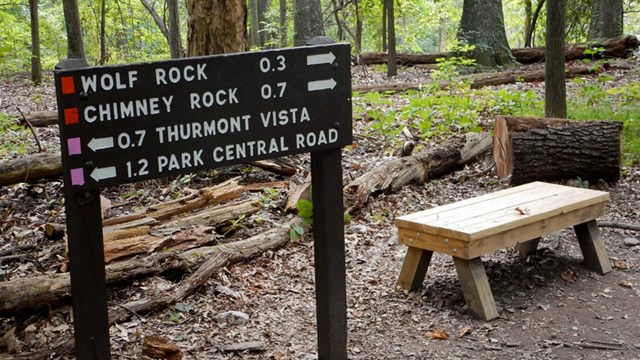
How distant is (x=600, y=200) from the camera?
18.3 feet

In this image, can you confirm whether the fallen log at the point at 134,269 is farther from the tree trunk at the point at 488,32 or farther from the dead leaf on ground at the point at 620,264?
the tree trunk at the point at 488,32

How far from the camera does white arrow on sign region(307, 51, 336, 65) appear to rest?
343 cm

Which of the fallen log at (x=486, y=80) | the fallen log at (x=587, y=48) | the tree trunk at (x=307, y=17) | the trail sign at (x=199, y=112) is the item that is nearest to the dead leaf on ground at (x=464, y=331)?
the trail sign at (x=199, y=112)

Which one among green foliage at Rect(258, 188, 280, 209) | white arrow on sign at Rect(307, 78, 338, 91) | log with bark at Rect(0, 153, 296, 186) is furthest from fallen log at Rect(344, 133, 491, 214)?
white arrow on sign at Rect(307, 78, 338, 91)

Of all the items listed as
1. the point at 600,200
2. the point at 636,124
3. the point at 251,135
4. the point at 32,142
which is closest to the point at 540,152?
the point at 600,200

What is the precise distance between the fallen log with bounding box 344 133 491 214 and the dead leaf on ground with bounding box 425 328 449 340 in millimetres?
2145

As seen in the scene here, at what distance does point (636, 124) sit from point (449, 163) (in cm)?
286

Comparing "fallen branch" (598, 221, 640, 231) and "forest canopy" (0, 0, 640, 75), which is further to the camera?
"forest canopy" (0, 0, 640, 75)

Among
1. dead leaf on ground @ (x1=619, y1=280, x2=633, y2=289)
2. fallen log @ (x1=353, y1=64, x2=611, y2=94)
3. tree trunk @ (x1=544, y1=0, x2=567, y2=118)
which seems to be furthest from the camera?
fallen log @ (x1=353, y1=64, x2=611, y2=94)

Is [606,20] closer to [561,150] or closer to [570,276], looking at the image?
[561,150]

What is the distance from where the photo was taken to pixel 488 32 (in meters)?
15.5

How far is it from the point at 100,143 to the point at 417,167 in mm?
5188

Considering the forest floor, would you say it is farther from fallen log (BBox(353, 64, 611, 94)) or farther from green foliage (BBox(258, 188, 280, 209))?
fallen log (BBox(353, 64, 611, 94))

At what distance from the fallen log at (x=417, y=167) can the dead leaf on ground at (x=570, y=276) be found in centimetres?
206
